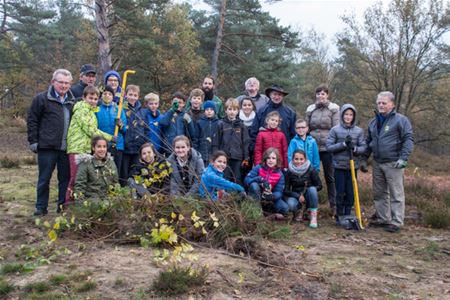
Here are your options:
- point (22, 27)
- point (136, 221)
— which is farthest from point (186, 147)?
point (22, 27)

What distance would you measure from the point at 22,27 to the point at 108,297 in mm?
31257

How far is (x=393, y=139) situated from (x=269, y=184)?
1.97 m

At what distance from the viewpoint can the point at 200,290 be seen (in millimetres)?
3664

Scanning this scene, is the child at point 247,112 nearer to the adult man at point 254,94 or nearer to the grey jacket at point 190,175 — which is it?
the adult man at point 254,94

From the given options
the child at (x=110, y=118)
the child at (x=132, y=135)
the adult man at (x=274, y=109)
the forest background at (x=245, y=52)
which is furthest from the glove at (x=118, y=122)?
the forest background at (x=245, y=52)

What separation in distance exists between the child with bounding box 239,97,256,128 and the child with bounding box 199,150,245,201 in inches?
54.9

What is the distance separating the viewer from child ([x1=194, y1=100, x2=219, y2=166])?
267 inches

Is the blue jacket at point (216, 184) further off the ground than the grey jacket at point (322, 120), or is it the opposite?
the grey jacket at point (322, 120)

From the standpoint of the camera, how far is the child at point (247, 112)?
23.5 feet

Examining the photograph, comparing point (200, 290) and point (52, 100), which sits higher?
point (52, 100)

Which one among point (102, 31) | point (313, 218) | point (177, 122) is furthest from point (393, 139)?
point (102, 31)

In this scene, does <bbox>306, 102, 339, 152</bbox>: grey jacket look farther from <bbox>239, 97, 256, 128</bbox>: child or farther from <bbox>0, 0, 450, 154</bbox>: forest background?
<bbox>0, 0, 450, 154</bbox>: forest background

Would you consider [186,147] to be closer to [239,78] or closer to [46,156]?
[46,156]

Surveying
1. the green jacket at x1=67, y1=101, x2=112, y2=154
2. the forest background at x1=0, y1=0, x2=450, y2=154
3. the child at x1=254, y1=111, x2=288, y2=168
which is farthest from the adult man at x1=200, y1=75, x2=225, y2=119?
the forest background at x1=0, y1=0, x2=450, y2=154
